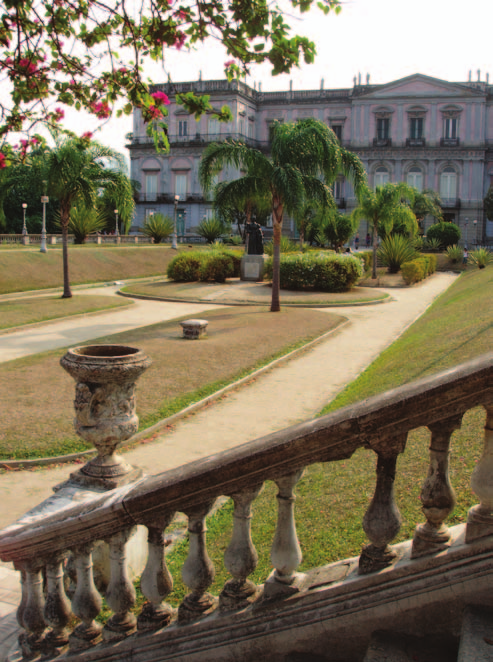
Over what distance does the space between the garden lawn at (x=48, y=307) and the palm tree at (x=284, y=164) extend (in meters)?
5.45

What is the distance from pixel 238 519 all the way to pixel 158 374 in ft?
27.6

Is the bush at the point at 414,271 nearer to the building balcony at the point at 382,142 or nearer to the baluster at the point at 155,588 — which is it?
the baluster at the point at 155,588

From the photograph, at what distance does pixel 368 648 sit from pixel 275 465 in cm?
72

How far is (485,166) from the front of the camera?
63031mm

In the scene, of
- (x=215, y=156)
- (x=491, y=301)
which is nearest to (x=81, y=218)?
(x=215, y=156)

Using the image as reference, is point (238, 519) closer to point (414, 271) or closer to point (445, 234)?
point (414, 271)

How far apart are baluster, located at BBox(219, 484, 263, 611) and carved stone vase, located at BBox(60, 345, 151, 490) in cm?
152

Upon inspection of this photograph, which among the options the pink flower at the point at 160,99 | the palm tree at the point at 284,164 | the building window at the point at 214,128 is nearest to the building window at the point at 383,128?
the building window at the point at 214,128

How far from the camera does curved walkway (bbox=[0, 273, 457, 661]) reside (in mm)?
6121

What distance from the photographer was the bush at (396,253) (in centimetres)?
3617

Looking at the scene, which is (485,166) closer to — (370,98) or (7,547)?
(370,98)

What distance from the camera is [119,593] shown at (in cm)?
289

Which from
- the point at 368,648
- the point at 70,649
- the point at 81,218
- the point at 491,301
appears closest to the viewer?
the point at 368,648

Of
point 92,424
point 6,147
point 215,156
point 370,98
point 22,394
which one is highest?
point 370,98
